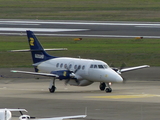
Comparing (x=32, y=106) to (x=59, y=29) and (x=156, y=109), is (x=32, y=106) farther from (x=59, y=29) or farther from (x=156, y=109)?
(x=59, y=29)

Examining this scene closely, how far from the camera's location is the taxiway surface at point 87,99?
26375mm


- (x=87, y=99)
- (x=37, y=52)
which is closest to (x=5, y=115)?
(x=87, y=99)

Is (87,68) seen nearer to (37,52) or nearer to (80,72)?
(80,72)

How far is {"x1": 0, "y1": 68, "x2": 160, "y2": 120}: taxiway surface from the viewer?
1038 inches

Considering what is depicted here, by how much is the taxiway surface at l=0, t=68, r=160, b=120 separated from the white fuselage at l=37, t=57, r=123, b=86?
108 centimetres

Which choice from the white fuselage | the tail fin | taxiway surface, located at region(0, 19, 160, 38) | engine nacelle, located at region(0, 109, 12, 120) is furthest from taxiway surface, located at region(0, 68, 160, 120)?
taxiway surface, located at region(0, 19, 160, 38)

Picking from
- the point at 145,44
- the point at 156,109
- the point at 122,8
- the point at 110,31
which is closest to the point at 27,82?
the point at 156,109

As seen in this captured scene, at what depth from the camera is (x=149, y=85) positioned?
39938 mm

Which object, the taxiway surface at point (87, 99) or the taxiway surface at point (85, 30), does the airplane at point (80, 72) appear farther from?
the taxiway surface at point (85, 30)

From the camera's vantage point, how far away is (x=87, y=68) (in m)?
36.7

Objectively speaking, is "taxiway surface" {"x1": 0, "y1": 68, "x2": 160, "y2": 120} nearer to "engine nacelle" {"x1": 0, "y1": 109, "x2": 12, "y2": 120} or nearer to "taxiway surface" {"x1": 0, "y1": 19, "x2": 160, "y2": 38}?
"engine nacelle" {"x1": 0, "y1": 109, "x2": 12, "y2": 120}

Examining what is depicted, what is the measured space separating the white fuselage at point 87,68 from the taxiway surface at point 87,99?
1.08 metres

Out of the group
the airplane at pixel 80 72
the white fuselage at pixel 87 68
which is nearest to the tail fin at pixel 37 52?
the airplane at pixel 80 72

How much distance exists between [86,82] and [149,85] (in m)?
5.72
